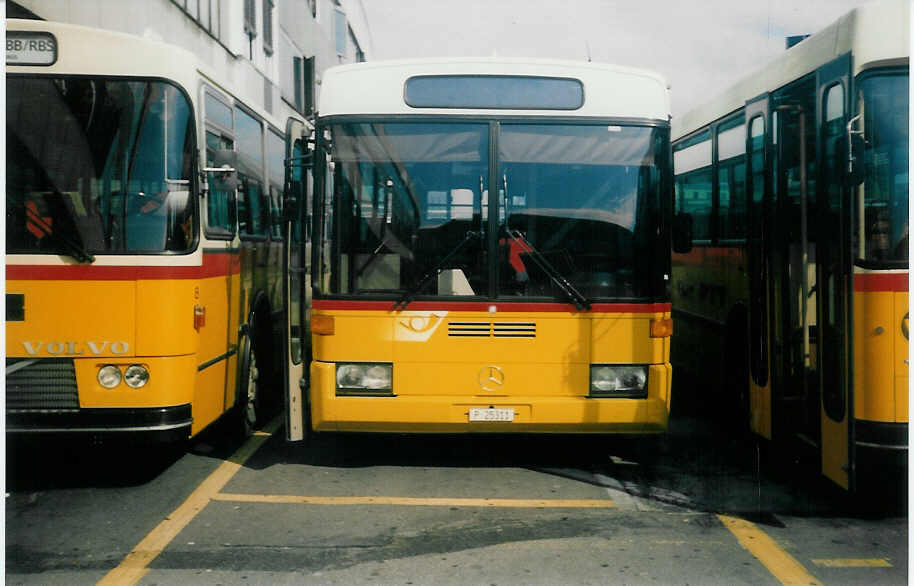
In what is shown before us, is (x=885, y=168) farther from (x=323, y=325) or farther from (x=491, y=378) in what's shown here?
(x=323, y=325)

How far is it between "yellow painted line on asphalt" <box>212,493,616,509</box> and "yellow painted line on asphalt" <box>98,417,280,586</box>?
188mm

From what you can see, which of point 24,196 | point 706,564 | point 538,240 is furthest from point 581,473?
point 24,196

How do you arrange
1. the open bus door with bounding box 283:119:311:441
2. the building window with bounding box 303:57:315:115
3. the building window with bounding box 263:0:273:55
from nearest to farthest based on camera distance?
the open bus door with bounding box 283:119:311:441, the building window with bounding box 303:57:315:115, the building window with bounding box 263:0:273:55

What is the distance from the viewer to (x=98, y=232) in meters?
6.34

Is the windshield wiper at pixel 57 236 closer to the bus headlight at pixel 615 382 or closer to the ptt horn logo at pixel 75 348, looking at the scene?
the ptt horn logo at pixel 75 348

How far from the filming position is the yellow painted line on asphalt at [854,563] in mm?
5195

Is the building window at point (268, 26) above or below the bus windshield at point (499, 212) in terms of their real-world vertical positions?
above

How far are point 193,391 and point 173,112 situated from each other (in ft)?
5.85

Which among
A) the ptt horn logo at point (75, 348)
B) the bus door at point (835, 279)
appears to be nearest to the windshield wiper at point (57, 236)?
the ptt horn logo at point (75, 348)

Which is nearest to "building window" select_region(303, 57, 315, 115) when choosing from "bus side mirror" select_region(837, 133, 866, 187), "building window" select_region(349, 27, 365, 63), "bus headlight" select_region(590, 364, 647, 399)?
"bus headlight" select_region(590, 364, 647, 399)

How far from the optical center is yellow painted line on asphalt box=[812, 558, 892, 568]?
5195 millimetres

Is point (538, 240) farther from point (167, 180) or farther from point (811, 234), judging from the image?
point (167, 180)

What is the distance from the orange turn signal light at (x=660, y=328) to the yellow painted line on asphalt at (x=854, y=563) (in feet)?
6.71

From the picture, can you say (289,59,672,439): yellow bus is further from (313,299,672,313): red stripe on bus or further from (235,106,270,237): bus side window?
(235,106,270,237): bus side window
